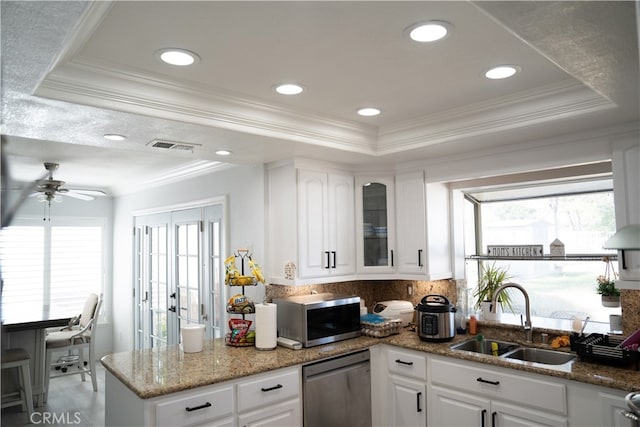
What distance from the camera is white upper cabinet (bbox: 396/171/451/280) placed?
11.6 ft

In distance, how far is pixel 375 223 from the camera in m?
3.77

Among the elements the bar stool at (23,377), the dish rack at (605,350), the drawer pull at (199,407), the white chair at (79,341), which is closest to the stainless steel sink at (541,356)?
the dish rack at (605,350)

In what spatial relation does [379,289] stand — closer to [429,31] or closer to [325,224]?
[325,224]

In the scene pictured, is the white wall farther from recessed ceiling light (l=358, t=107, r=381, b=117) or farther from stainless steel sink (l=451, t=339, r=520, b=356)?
stainless steel sink (l=451, t=339, r=520, b=356)

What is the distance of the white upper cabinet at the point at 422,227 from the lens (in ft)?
11.6

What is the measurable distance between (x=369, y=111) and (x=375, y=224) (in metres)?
1.19

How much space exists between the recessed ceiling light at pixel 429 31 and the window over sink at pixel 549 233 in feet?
6.03

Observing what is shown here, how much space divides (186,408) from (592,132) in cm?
282

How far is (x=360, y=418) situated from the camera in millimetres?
3096

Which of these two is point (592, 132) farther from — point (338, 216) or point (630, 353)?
point (338, 216)

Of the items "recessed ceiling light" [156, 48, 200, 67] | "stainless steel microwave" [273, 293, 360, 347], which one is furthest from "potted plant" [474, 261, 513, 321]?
"recessed ceiling light" [156, 48, 200, 67]

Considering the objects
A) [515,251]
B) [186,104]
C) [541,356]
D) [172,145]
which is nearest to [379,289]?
[515,251]

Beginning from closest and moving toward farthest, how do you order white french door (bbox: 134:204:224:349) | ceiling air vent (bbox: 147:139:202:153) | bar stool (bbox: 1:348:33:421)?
ceiling air vent (bbox: 147:139:202:153) < bar stool (bbox: 1:348:33:421) < white french door (bbox: 134:204:224:349)

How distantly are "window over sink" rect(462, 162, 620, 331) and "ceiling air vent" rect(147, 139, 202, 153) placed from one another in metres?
2.26
